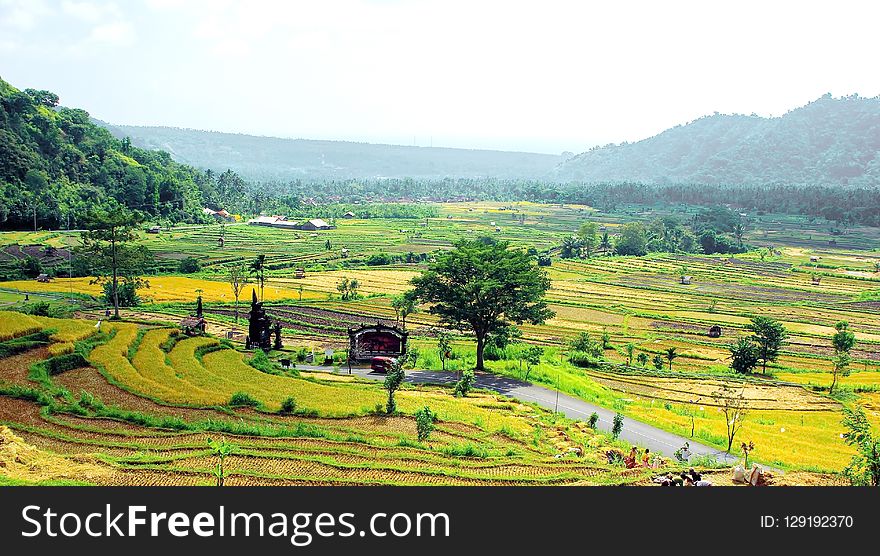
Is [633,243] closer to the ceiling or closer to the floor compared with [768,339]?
closer to the ceiling

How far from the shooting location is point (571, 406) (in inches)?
1214

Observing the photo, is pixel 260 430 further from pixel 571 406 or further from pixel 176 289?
pixel 176 289

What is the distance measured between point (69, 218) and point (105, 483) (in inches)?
3200

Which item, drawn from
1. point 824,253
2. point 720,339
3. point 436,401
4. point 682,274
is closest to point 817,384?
point 720,339

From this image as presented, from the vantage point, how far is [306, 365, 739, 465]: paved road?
25438 millimetres

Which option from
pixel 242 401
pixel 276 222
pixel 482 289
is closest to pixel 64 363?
pixel 242 401

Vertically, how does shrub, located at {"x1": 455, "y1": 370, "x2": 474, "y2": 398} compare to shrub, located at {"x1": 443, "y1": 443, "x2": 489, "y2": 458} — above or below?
below

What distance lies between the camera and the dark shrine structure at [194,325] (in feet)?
130

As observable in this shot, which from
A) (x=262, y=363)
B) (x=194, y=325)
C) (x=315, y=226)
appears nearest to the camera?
(x=262, y=363)

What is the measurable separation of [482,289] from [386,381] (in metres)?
8.48

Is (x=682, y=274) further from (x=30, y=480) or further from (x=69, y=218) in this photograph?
(x=30, y=480)

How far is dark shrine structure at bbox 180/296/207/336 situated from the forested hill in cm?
4801

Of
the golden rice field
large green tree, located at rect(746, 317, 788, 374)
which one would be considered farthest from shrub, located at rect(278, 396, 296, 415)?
the golden rice field

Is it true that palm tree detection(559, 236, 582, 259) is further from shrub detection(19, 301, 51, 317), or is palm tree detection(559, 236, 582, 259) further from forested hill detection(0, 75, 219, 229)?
shrub detection(19, 301, 51, 317)
